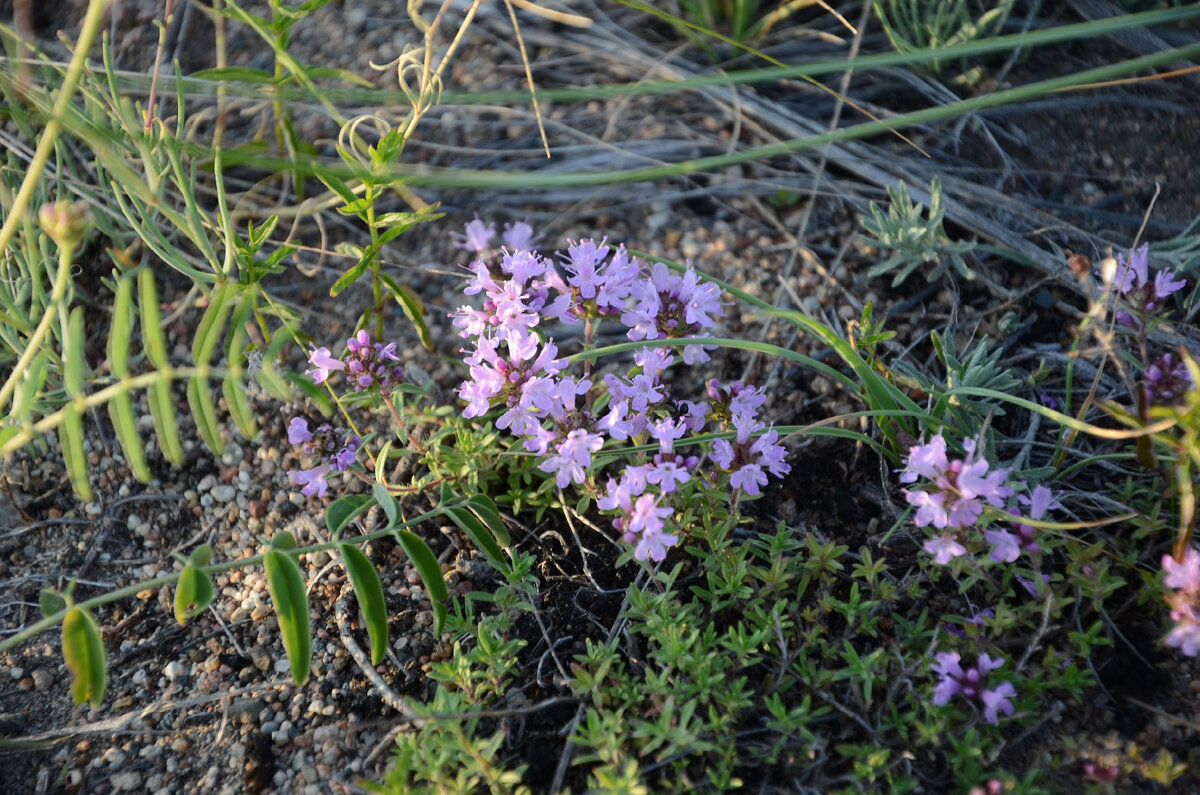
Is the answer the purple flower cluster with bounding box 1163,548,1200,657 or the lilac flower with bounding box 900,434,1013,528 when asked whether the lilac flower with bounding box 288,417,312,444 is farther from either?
the purple flower cluster with bounding box 1163,548,1200,657

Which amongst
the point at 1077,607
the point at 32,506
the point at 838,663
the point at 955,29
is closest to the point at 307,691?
the point at 32,506

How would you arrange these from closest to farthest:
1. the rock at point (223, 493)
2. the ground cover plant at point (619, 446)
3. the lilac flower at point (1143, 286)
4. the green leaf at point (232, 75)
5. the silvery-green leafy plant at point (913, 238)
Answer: the ground cover plant at point (619, 446) < the lilac flower at point (1143, 286) < the green leaf at point (232, 75) < the rock at point (223, 493) < the silvery-green leafy plant at point (913, 238)

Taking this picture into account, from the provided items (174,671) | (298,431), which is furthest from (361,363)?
(174,671)

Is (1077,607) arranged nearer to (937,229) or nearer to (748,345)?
(748,345)

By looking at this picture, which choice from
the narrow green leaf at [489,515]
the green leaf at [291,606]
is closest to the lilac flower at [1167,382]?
the narrow green leaf at [489,515]

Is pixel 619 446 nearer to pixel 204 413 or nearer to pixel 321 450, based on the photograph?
pixel 321 450

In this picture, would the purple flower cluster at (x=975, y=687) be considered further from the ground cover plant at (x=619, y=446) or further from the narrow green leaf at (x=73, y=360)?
the narrow green leaf at (x=73, y=360)
